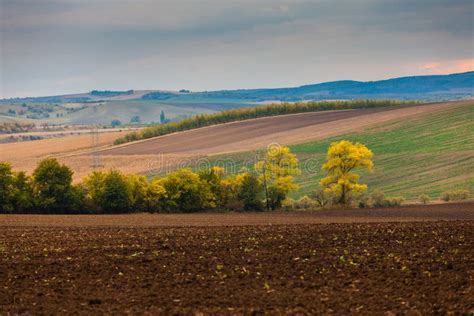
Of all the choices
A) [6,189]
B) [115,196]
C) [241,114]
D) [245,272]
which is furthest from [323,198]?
[241,114]

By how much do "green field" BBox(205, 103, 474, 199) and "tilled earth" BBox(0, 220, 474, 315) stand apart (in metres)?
51.5

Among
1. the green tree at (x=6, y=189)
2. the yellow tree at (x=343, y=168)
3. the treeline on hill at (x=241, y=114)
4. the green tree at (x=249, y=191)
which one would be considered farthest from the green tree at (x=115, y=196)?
the treeline on hill at (x=241, y=114)

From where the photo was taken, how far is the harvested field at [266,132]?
4951 inches

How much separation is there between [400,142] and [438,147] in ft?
31.1

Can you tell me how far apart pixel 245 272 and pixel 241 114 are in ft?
456

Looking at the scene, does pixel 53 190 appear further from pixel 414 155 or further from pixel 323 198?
pixel 414 155

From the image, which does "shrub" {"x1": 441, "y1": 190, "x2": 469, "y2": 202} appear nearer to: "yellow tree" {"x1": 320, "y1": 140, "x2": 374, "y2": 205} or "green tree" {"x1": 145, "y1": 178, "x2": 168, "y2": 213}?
"yellow tree" {"x1": 320, "y1": 140, "x2": 374, "y2": 205}

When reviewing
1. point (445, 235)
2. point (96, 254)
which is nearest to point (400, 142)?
point (445, 235)

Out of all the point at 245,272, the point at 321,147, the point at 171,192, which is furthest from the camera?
the point at 321,147

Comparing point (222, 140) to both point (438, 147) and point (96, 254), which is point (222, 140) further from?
point (96, 254)

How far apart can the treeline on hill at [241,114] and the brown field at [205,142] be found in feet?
20.8

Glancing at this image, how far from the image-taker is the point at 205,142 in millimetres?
133250

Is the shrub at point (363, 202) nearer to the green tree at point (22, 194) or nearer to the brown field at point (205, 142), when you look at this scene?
the green tree at point (22, 194)

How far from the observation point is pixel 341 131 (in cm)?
12550
